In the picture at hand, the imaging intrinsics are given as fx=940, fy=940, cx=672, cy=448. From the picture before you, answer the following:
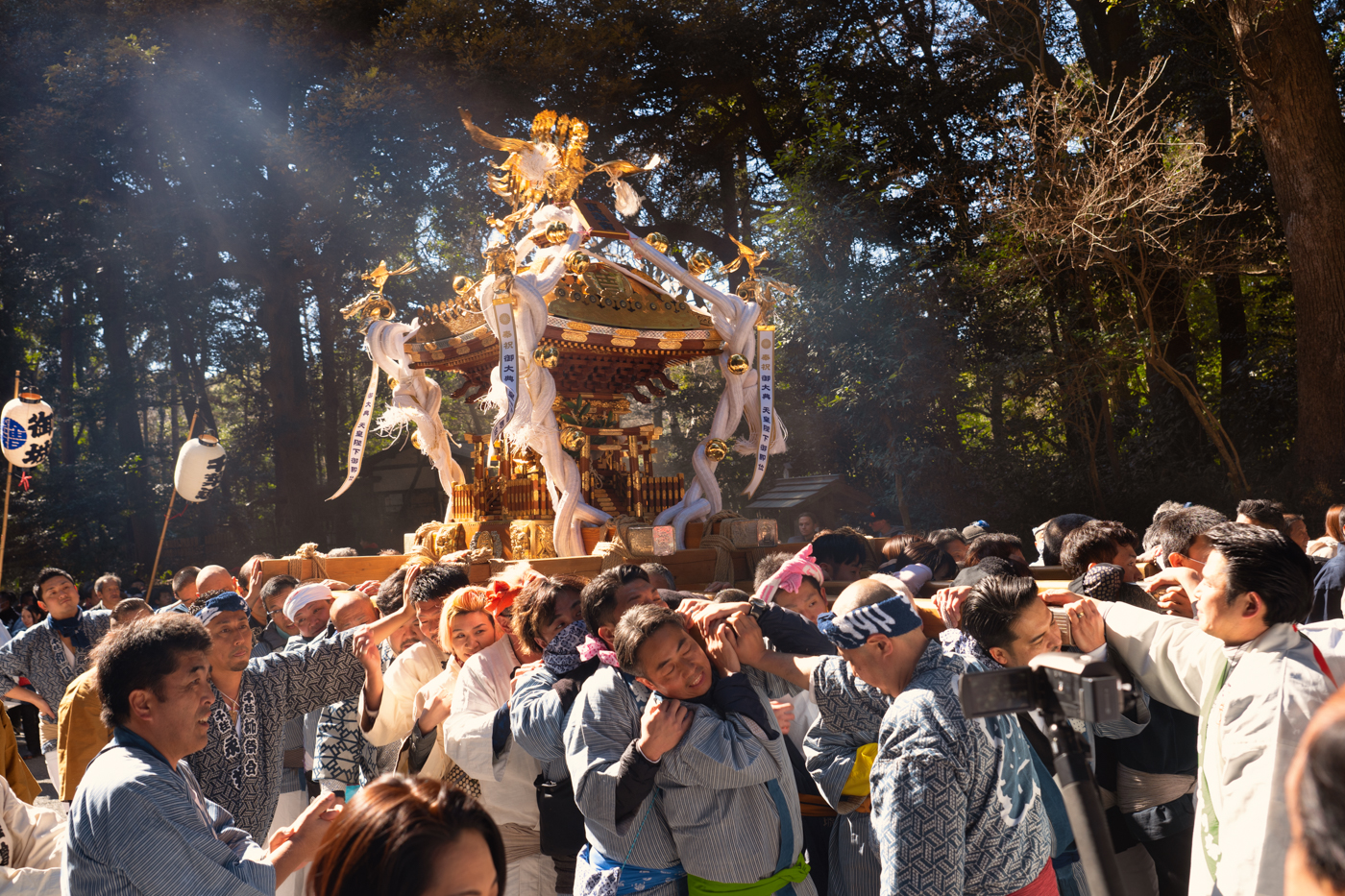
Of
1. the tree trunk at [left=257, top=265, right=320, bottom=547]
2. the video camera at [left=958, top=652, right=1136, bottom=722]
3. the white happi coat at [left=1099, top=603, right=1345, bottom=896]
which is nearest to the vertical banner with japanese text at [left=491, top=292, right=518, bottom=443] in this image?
the white happi coat at [left=1099, top=603, right=1345, bottom=896]

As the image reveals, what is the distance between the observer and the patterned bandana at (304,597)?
13.9 ft

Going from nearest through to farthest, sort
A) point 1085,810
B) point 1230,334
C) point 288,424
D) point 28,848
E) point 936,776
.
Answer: point 1085,810 → point 936,776 → point 28,848 → point 1230,334 → point 288,424

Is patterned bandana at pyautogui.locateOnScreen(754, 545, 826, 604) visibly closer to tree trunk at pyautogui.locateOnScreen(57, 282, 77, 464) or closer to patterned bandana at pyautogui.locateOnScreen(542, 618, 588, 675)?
patterned bandana at pyautogui.locateOnScreen(542, 618, 588, 675)

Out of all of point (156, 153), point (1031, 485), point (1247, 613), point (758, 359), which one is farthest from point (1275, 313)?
point (156, 153)

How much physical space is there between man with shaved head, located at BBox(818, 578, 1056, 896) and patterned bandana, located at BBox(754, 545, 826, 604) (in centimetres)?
107

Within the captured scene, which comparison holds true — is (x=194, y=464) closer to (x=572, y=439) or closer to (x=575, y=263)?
(x=572, y=439)

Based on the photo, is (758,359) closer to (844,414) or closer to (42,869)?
(844,414)

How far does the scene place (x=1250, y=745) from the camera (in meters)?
2.04

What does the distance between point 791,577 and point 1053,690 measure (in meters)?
2.12

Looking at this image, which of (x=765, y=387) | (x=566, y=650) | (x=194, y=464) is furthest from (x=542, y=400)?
(x=566, y=650)

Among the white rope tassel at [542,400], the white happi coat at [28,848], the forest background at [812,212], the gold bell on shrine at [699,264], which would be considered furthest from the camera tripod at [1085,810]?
the forest background at [812,212]

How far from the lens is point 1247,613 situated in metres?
2.18

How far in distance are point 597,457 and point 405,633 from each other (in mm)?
5494

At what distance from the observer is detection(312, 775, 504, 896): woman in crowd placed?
139 centimetres
